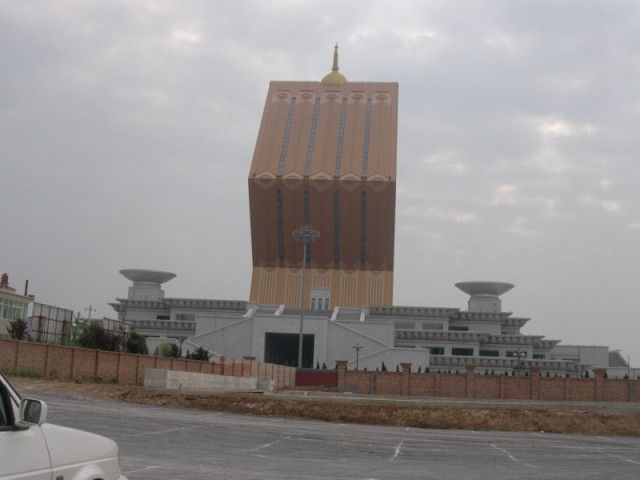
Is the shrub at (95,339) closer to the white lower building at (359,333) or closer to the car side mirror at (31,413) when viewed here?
the white lower building at (359,333)

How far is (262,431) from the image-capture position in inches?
942

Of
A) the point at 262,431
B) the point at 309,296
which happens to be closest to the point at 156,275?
the point at 309,296

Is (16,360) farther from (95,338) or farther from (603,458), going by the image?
(603,458)

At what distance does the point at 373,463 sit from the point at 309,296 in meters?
85.7

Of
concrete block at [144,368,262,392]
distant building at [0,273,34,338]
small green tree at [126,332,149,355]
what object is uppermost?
distant building at [0,273,34,338]

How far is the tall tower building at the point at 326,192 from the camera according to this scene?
97.6 m

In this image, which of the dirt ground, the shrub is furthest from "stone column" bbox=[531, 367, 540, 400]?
the shrub

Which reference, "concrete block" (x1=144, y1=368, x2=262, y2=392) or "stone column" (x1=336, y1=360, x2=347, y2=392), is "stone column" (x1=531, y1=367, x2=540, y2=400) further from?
"concrete block" (x1=144, y1=368, x2=262, y2=392)

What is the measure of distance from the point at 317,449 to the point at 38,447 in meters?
14.2

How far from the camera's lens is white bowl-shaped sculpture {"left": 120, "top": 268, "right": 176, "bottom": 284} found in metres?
111

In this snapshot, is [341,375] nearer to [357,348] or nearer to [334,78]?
[357,348]

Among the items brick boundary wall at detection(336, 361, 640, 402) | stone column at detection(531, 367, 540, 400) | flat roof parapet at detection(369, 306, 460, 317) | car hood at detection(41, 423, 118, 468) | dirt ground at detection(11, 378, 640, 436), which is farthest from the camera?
flat roof parapet at detection(369, 306, 460, 317)

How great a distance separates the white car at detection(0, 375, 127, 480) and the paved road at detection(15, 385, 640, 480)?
5.63 metres

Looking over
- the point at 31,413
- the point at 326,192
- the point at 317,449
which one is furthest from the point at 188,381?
the point at 326,192
